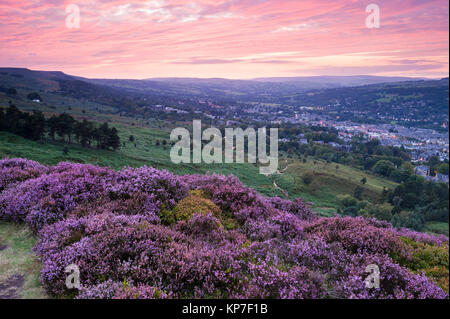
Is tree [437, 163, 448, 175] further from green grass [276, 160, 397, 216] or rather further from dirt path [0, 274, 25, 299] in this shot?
dirt path [0, 274, 25, 299]

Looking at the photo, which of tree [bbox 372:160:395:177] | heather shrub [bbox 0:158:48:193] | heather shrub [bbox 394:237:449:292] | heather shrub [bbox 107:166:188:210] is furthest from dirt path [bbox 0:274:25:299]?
tree [bbox 372:160:395:177]

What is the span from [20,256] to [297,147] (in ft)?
431

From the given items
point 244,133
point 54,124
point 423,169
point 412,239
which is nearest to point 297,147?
point 244,133

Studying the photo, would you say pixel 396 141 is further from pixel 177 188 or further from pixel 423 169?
pixel 177 188

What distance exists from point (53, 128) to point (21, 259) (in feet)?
174

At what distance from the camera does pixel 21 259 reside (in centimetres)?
627

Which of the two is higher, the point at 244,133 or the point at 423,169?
the point at 244,133

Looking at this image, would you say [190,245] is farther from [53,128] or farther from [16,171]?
[53,128]

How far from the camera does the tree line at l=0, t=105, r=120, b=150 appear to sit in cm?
4466

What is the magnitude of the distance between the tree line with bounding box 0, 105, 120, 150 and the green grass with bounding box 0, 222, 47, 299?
46.7 m

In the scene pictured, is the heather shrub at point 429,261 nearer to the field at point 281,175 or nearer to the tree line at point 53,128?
the field at point 281,175

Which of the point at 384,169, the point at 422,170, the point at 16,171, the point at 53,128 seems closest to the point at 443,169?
the point at 422,170

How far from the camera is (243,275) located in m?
5.27

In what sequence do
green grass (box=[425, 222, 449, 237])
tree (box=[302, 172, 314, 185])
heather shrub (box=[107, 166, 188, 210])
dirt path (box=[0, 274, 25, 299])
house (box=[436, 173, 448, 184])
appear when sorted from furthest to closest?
house (box=[436, 173, 448, 184]) → tree (box=[302, 172, 314, 185]) → green grass (box=[425, 222, 449, 237]) → heather shrub (box=[107, 166, 188, 210]) → dirt path (box=[0, 274, 25, 299])
